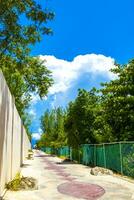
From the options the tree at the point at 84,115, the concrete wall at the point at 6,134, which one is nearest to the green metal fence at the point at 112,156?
the tree at the point at 84,115

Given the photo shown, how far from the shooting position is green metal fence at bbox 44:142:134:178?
1958cm

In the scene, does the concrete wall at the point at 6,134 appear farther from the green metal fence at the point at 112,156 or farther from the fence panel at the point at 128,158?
the green metal fence at the point at 112,156

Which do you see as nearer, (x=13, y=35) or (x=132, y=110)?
(x=13, y=35)

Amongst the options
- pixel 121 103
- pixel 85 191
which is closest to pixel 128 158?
pixel 121 103

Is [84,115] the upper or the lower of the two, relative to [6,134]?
upper

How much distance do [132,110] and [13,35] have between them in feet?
37.9

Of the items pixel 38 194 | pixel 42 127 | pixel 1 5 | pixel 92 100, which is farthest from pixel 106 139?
pixel 42 127

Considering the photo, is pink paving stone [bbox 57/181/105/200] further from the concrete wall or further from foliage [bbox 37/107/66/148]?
foliage [bbox 37/107/66/148]

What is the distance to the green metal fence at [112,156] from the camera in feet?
64.2

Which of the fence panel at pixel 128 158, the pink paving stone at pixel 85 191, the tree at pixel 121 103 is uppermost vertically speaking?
the tree at pixel 121 103

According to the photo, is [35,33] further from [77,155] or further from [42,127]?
[42,127]

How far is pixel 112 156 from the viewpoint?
23203 mm

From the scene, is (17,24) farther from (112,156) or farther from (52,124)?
(52,124)

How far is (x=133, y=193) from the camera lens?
1305 cm
